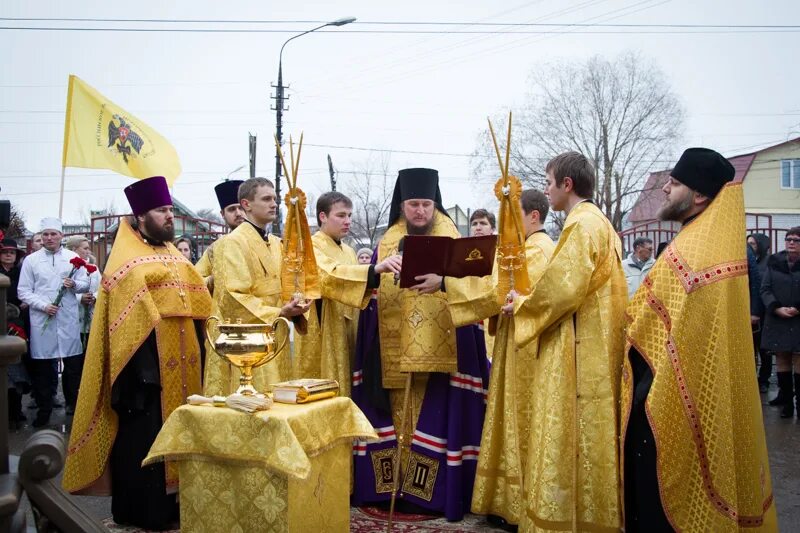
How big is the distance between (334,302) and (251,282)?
69 centimetres

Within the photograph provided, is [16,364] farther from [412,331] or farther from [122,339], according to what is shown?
[412,331]

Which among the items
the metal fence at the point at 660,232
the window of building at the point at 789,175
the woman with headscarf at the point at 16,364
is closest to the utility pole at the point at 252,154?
the metal fence at the point at 660,232

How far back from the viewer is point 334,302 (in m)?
5.97

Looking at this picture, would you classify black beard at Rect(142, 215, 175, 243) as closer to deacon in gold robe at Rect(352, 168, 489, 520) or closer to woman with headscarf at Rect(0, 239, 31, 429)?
deacon in gold robe at Rect(352, 168, 489, 520)

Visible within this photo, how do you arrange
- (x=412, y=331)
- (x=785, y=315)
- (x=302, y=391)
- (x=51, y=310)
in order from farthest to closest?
(x=785, y=315) → (x=51, y=310) → (x=412, y=331) → (x=302, y=391)

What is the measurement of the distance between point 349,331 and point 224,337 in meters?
2.18

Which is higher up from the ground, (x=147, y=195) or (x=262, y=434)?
(x=147, y=195)

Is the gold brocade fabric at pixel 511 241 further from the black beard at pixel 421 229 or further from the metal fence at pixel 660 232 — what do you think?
the metal fence at pixel 660 232

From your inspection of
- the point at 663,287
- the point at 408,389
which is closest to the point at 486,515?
the point at 408,389

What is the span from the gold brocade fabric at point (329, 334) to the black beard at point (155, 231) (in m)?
1.05

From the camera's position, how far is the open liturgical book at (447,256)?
15.9ft

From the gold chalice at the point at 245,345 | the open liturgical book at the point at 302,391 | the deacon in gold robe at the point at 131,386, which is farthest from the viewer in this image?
the deacon in gold robe at the point at 131,386

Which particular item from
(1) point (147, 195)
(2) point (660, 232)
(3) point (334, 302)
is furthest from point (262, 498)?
(2) point (660, 232)

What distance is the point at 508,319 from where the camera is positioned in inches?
206
